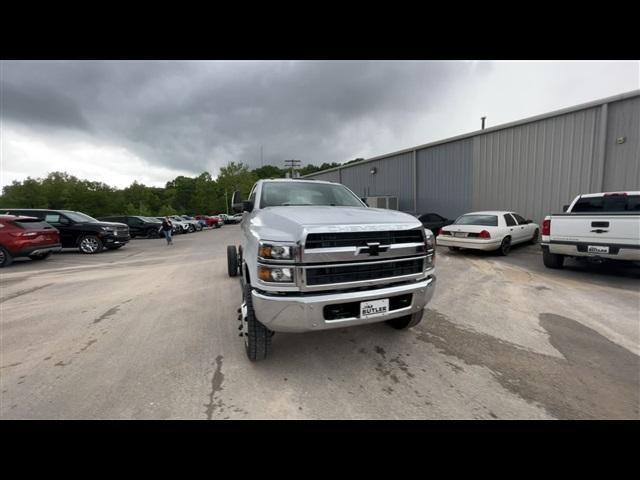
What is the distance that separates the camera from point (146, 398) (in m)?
2.20

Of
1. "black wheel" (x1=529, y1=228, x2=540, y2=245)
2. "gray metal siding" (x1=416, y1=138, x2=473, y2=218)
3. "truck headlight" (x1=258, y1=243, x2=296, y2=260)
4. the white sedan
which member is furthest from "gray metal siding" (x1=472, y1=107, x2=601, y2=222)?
"truck headlight" (x1=258, y1=243, x2=296, y2=260)

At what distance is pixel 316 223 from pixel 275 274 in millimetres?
573

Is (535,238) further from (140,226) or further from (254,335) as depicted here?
(140,226)

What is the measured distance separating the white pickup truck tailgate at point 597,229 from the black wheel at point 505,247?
2.34 meters

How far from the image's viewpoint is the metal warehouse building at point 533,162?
29.6 feet

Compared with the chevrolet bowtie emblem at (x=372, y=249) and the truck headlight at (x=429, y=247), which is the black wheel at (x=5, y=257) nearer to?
the chevrolet bowtie emblem at (x=372, y=249)

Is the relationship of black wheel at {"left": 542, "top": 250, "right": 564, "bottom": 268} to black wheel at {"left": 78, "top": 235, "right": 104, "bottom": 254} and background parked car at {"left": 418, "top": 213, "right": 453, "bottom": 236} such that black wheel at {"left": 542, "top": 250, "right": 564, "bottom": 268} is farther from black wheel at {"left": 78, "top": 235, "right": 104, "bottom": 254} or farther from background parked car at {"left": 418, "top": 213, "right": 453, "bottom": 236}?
black wheel at {"left": 78, "top": 235, "right": 104, "bottom": 254}

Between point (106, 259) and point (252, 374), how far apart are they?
9898 millimetres

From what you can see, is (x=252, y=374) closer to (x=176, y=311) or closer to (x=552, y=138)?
(x=176, y=311)

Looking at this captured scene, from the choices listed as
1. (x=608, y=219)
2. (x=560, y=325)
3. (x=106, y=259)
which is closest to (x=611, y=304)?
(x=560, y=325)

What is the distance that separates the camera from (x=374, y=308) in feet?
7.86

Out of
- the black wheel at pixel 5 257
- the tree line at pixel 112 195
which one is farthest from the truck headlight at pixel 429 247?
the tree line at pixel 112 195

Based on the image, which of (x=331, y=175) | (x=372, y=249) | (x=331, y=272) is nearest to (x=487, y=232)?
(x=372, y=249)
